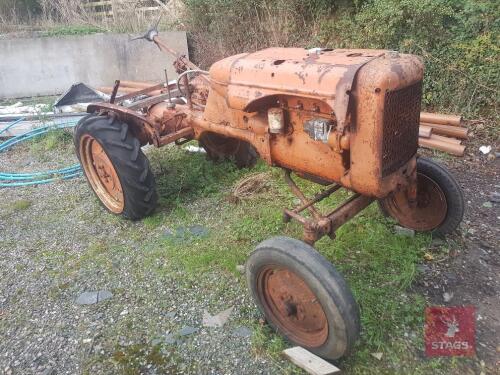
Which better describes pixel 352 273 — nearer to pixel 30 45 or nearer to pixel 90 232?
pixel 90 232

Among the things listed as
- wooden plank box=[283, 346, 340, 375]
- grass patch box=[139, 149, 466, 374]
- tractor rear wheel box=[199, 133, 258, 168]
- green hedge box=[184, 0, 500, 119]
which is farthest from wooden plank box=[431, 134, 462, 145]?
wooden plank box=[283, 346, 340, 375]

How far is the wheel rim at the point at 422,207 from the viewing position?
2.98 metres

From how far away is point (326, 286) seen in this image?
201cm

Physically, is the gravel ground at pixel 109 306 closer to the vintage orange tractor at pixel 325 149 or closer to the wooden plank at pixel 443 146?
the vintage orange tractor at pixel 325 149

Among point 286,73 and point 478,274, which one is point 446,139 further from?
point 286,73

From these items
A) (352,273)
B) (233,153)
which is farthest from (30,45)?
(352,273)

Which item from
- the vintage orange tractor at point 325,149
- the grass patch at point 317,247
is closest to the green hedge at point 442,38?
the grass patch at point 317,247

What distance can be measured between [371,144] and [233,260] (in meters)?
1.44

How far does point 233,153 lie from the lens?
4.41m

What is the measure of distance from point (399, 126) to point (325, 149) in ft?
1.35

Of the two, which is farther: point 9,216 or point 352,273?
point 9,216

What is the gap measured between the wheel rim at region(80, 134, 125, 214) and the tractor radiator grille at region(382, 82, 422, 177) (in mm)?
2288

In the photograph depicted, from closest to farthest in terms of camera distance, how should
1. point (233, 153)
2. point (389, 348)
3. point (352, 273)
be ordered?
point (389, 348) < point (352, 273) < point (233, 153)

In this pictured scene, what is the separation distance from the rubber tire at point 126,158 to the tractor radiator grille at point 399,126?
1979 millimetres
